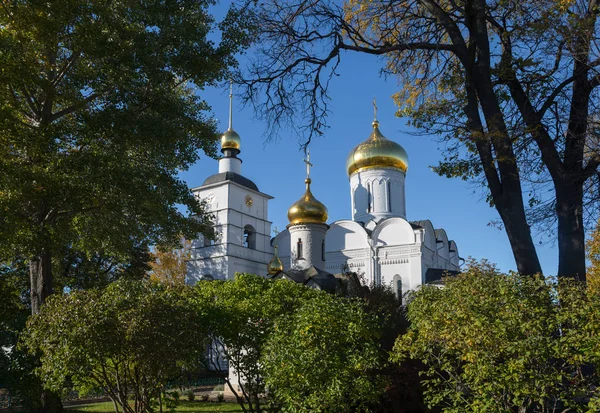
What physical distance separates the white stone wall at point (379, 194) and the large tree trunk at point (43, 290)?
23049 mm

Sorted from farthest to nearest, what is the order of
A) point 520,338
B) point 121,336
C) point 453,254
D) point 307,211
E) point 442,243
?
point 453,254 < point 442,243 < point 307,211 < point 121,336 < point 520,338

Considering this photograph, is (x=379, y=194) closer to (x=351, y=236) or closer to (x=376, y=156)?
(x=376, y=156)

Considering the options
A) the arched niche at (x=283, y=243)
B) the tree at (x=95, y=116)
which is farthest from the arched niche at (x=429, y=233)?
the tree at (x=95, y=116)

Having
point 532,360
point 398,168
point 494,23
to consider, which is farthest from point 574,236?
point 398,168

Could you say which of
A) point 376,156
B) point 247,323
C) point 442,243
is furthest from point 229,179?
point 247,323

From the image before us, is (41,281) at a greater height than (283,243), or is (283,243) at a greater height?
(283,243)

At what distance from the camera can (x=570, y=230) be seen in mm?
7484

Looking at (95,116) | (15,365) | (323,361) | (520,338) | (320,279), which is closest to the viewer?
(520,338)

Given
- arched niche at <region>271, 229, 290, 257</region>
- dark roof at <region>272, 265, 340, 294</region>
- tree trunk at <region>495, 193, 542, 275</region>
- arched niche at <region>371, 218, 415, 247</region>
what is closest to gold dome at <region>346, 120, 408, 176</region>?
arched niche at <region>371, 218, 415, 247</region>

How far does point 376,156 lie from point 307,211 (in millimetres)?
6349

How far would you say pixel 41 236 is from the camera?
9164mm

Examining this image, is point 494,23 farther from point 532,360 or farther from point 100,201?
point 100,201

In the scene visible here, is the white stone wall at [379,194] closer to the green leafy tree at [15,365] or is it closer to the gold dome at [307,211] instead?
the gold dome at [307,211]

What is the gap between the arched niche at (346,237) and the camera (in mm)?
30781
